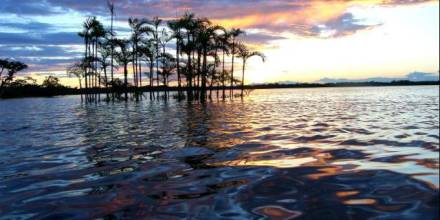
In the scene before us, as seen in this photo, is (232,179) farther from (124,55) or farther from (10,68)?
(10,68)

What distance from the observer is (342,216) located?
4.36m

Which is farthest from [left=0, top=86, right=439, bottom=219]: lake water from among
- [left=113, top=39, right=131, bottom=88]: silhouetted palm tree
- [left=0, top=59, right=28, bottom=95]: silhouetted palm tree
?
Answer: [left=0, top=59, right=28, bottom=95]: silhouetted palm tree

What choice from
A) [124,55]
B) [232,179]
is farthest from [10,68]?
[232,179]

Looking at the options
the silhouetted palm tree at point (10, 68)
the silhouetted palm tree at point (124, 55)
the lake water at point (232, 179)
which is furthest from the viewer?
the silhouetted palm tree at point (10, 68)

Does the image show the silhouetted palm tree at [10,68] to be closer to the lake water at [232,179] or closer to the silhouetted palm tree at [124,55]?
the silhouetted palm tree at [124,55]

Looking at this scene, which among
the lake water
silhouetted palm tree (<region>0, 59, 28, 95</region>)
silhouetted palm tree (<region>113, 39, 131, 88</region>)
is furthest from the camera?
silhouetted palm tree (<region>0, 59, 28, 95</region>)

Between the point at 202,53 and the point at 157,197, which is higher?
the point at 202,53

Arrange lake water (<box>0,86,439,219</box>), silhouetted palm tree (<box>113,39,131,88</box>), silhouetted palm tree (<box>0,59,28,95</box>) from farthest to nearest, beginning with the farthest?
silhouetted palm tree (<box>0,59,28,95</box>) < silhouetted palm tree (<box>113,39,131,88</box>) < lake water (<box>0,86,439,219</box>)

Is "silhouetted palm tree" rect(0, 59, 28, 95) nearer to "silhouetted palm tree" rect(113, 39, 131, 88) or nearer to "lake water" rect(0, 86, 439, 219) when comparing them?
"silhouetted palm tree" rect(113, 39, 131, 88)

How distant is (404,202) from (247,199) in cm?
190

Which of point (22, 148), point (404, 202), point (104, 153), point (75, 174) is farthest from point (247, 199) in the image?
point (22, 148)

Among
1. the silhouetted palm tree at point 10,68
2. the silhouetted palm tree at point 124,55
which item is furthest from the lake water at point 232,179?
the silhouetted palm tree at point 10,68

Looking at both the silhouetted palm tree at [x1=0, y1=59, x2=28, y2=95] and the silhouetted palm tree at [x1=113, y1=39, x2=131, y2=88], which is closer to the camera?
the silhouetted palm tree at [x1=113, y1=39, x2=131, y2=88]

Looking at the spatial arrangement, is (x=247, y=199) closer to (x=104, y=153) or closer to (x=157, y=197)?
(x=157, y=197)
